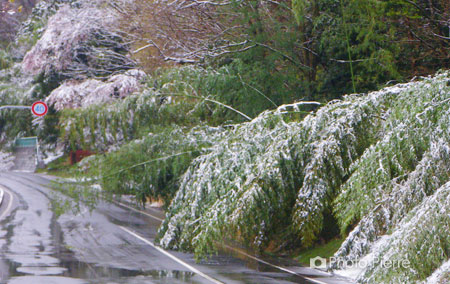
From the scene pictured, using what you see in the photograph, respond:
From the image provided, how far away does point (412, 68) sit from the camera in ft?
61.8

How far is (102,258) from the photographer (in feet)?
47.6

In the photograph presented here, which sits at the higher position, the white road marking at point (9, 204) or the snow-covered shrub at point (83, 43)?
the snow-covered shrub at point (83, 43)

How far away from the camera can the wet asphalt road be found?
39.1ft

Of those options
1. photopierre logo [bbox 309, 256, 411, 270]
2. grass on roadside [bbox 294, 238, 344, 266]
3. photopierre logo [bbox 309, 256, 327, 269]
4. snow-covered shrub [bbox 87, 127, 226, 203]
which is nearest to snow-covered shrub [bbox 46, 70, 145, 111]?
→ snow-covered shrub [bbox 87, 127, 226, 203]

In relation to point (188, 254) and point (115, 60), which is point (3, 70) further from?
point (188, 254)

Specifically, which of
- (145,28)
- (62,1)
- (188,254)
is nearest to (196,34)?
(145,28)

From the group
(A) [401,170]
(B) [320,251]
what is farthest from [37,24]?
(A) [401,170]

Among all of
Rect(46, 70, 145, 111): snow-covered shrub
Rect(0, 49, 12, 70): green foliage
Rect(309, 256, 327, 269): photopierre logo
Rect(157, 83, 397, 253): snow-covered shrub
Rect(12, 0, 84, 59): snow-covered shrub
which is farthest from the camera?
Rect(0, 49, 12, 70): green foliage

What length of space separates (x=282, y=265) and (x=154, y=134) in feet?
19.2

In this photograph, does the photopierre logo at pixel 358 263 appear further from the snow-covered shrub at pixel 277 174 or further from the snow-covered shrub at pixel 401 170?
the snow-covered shrub at pixel 277 174

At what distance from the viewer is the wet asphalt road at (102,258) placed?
11.9 meters

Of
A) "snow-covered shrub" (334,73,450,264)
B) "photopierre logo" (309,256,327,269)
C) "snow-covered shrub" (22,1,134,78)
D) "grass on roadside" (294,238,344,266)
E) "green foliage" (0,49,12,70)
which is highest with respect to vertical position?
"green foliage" (0,49,12,70)

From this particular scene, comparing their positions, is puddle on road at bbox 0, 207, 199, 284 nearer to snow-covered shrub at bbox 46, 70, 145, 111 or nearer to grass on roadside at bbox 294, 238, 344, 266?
grass on roadside at bbox 294, 238, 344, 266

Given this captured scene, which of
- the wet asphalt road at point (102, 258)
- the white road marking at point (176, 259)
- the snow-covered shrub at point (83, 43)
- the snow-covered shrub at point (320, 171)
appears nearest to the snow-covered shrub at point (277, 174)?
the snow-covered shrub at point (320, 171)
